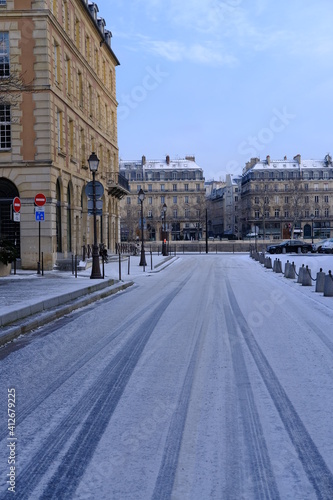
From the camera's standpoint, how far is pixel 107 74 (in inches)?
1842

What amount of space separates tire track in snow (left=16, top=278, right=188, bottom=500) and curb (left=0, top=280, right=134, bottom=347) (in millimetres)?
2826

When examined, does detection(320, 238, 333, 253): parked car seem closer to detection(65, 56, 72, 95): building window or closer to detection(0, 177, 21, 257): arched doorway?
detection(65, 56, 72, 95): building window

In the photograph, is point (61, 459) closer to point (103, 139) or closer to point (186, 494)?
point (186, 494)

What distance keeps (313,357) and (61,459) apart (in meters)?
4.62

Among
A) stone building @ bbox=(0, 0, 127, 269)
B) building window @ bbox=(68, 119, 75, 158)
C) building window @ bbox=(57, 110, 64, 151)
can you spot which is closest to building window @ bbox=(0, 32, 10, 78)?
stone building @ bbox=(0, 0, 127, 269)

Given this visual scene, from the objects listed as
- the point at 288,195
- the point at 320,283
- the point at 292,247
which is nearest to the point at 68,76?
the point at 320,283

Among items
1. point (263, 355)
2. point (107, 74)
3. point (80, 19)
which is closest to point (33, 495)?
point (263, 355)

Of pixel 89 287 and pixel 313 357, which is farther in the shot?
pixel 89 287

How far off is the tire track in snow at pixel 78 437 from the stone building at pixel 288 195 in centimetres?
10458

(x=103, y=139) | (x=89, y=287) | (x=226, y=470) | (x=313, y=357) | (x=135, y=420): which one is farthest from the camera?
(x=103, y=139)

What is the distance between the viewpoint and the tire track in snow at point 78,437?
403 centimetres

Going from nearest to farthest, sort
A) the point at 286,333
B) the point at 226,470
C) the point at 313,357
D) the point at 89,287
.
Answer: the point at 226,470, the point at 313,357, the point at 286,333, the point at 89,287

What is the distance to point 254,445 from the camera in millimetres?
4691

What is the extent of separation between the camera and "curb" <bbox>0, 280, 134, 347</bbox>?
10.2m
